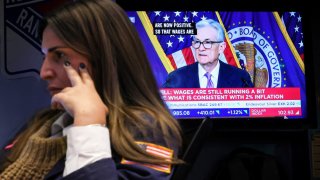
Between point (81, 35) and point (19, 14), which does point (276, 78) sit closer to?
point (19, 14)

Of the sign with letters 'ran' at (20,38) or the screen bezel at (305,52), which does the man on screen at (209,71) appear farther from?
the sign with letters 'ran' at (20,38)

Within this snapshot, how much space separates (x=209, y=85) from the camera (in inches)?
99.3

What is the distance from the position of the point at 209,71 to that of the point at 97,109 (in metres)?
1.65

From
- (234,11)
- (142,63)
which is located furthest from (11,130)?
(142,63)

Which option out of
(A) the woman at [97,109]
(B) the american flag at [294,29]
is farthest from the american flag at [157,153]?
(B) the american flag at [294,29]

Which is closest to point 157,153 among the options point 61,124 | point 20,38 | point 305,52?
point 61,124

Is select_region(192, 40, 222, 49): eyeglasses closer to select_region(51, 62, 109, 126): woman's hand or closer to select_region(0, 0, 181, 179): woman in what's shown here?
select_region(0, 0, 181, 179): woman

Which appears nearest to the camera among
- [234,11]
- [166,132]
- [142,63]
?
[166,132]

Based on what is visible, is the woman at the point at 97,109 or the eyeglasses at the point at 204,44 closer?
the woman at the point at 97,109

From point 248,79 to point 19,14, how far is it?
1.32 meters

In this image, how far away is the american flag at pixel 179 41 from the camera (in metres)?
2.53

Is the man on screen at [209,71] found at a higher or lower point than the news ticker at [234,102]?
higher

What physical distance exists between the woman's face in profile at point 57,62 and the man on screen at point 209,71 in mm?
1514

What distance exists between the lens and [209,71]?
8.29 feet
